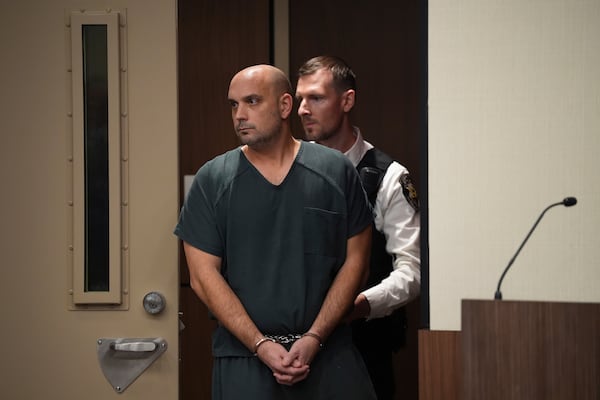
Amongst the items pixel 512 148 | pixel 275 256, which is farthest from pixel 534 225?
pixel 275 256

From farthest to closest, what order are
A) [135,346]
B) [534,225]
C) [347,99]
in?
1. [347,99]
2. [135,346]
3. [534,225]

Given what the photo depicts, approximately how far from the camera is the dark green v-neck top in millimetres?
2441

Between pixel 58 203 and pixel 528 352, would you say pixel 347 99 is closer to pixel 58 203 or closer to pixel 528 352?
pixel 58 203

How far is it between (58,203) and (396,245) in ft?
3.37

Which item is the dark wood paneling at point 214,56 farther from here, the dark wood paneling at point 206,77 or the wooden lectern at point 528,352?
the wooden lectern at point 528,352

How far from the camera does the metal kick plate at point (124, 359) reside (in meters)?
2.88

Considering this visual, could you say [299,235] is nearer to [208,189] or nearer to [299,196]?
[299,196]

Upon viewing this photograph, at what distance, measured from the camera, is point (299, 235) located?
2463 millimetres

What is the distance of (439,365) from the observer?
89.0 inches

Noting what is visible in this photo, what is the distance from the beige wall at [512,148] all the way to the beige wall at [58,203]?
3.07 feet

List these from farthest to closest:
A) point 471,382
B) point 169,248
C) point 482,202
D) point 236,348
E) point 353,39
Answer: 1. point 353,39
2. point 169,248
3. point 236,348
4. point 482,202
5. point 471,382

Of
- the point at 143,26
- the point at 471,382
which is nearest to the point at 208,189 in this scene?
the point at 143,26

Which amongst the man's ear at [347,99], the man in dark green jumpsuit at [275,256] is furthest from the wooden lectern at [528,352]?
the man's ear at [347,99]

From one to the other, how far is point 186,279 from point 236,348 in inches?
72.6
